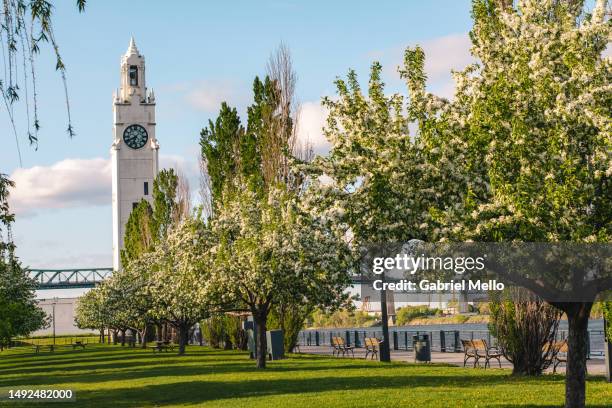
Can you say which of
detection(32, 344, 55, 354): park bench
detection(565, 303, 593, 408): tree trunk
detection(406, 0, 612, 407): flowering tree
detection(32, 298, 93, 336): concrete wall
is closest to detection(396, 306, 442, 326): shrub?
detection(32, 344, 55, 354): park bench

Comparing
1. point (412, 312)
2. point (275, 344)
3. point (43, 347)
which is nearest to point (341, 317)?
point (412, 312)

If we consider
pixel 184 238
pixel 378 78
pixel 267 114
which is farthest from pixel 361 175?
pixel 267 114

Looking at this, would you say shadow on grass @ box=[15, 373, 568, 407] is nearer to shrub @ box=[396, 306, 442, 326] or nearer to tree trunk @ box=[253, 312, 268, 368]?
tree trunk @ box=[253, 312, 268, 368]

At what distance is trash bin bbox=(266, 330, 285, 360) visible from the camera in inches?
1577

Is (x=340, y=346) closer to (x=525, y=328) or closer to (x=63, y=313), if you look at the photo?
(x=525, y=328)

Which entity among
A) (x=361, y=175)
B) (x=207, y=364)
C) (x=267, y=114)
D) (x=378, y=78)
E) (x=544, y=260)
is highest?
(x=267, y=114)

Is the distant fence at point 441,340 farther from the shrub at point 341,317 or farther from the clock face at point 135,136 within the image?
the clock face at point 135,136

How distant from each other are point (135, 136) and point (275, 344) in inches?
4137

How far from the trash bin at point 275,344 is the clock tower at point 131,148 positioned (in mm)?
98926

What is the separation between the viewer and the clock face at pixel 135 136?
141 meters

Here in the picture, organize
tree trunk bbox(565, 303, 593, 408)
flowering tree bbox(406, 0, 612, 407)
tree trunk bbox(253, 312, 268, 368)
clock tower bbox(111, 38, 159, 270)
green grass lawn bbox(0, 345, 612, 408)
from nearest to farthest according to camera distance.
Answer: flowering tree bbox(406, 0, 612, 407), tree trunk bbox(565, 303, 593, 408), green grass lawn bbox(0, 345, 612, 408), tree trunk bbox(253, 312, 268, 368), clock tower bbox(111, 38, 159, 270)

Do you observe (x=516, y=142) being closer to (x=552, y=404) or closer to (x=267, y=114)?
(x=552, y=404)

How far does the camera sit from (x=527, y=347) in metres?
26.6

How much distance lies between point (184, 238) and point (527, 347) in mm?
14769
